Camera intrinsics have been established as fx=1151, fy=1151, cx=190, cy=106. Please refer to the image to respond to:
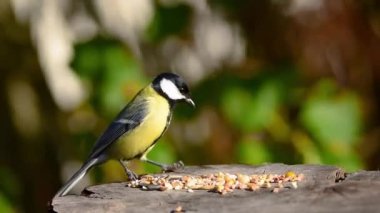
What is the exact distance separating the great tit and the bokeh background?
509mm

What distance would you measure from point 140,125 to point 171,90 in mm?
128

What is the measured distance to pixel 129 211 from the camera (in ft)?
7.09

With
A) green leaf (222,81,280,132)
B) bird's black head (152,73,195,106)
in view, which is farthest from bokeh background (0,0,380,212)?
bird's black head (152,73,195,106)

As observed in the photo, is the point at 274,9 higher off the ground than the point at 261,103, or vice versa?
the point at 274,9

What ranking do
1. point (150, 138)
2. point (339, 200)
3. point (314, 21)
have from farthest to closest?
point (314, 21)
point (150, 138)
point (339, 200)

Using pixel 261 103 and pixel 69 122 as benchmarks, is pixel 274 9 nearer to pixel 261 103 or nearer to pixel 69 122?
pixel 261 103

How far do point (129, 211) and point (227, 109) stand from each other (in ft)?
4.60

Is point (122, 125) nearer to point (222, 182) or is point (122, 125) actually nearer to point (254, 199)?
point (222, 182)

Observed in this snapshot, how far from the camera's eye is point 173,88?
2918 millimetres

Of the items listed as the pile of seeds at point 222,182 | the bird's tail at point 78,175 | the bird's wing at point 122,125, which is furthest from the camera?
the bird's wing at point 122,125

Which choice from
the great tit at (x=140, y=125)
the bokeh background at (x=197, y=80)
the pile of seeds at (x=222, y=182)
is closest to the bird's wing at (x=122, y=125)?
the great tit at (x=140, y=125)

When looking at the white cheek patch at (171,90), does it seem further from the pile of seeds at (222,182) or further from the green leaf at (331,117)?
the green leaf at (331,117)

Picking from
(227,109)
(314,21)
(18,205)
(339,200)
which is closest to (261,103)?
(227,109)

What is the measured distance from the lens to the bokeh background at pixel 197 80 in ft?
11.5
